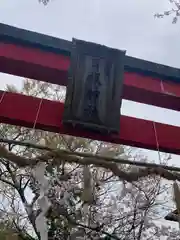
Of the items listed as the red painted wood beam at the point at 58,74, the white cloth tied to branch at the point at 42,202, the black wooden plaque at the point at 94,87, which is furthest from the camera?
the red painted wood beam at the point at 58,74

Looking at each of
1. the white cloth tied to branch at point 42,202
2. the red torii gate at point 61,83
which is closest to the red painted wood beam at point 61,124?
the red torii gate at point 61,83

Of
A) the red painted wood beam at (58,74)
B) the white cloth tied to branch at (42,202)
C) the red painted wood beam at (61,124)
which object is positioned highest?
the red painted wood beam at (58,74)

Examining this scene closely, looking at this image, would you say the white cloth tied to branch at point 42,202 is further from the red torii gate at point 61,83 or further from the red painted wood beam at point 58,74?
the red painted wood beam at point 58,74

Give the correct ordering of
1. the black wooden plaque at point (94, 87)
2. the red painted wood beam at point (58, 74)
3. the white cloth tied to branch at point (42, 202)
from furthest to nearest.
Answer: the red painted wood beam at point (58, 74), the black wooden plaque at point (94, 87), the white cloth tied to branch at point (42, 202)

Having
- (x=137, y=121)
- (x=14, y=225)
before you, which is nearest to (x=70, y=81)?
(x=137, y=121)

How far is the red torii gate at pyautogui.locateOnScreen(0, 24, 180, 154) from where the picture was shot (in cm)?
221

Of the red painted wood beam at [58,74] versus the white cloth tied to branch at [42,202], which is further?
the red painted wood beam at [58,74]

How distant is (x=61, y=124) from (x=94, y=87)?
0.30m

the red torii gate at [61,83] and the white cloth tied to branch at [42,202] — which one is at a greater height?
the red torii gate at [61,83]

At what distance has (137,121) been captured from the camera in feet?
7.74

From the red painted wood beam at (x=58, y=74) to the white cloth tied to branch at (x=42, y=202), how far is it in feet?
2.91

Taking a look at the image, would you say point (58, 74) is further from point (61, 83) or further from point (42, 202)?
point (42, 202)

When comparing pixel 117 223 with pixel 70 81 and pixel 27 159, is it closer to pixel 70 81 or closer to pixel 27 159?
pixel 70 81

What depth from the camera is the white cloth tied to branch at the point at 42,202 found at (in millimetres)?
1416
